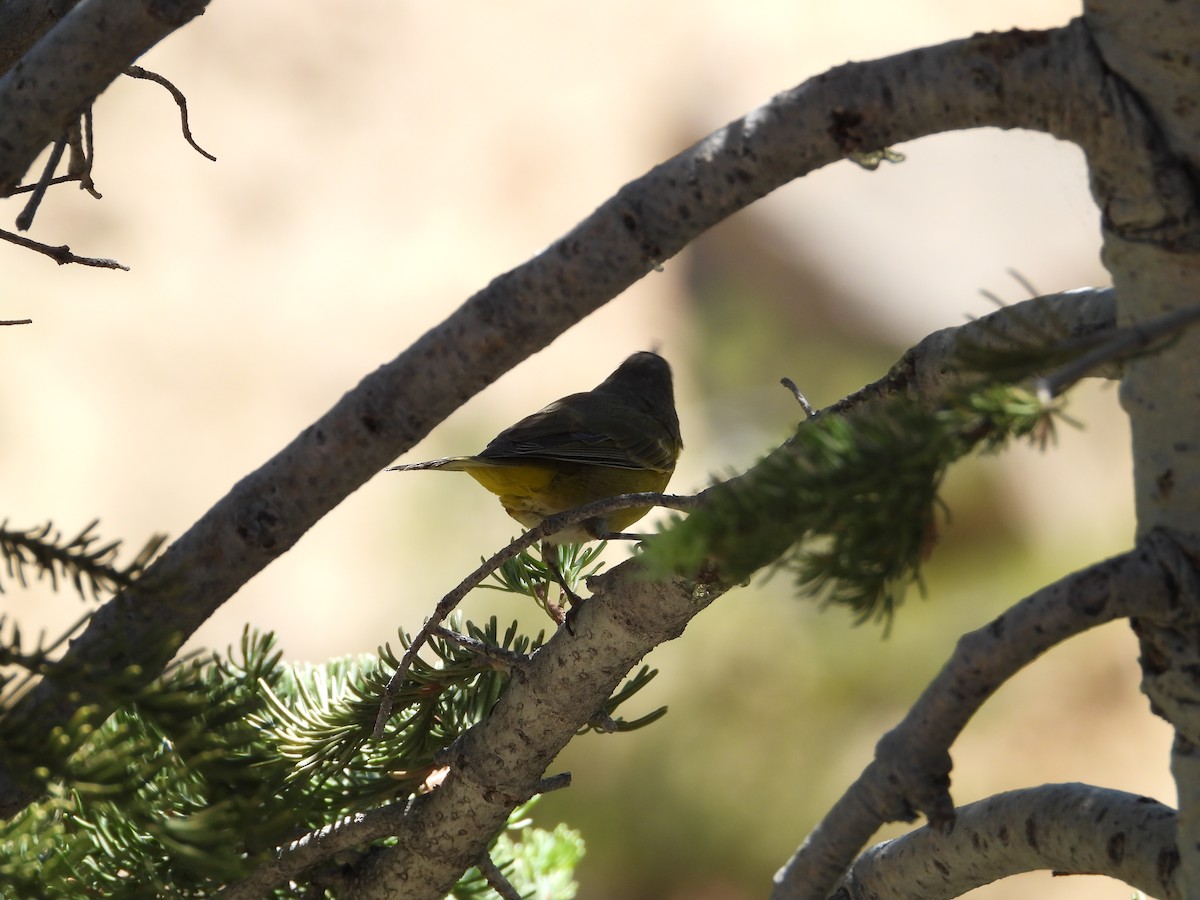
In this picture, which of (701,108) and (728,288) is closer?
(728,288)

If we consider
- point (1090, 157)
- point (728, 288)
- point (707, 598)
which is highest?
point (728, 288)

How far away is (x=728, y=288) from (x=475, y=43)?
2.51 m

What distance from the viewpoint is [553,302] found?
0.99 metres

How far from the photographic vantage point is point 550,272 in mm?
988

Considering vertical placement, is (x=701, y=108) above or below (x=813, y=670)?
above

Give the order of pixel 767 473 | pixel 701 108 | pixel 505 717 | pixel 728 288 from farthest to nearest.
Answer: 1. pixel 701 108
2. pixel 728 288
3. pixel 505 717
4. pixel 767 473

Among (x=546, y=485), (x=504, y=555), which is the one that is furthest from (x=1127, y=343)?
(x=546, y=485)

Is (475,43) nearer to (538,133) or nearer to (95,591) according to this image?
(538,133)

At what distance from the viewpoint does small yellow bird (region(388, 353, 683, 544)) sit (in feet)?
7.53

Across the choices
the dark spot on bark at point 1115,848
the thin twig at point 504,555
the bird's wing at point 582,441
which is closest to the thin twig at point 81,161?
the thin twig at point 504,555

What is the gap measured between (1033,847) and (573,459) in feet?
4.47

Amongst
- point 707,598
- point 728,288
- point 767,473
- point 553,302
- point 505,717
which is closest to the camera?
point 767,473

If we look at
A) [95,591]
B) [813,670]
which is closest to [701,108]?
[813,670]

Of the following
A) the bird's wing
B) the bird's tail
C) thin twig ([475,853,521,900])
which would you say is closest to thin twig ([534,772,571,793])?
thin twig ([475,853,521,900])
